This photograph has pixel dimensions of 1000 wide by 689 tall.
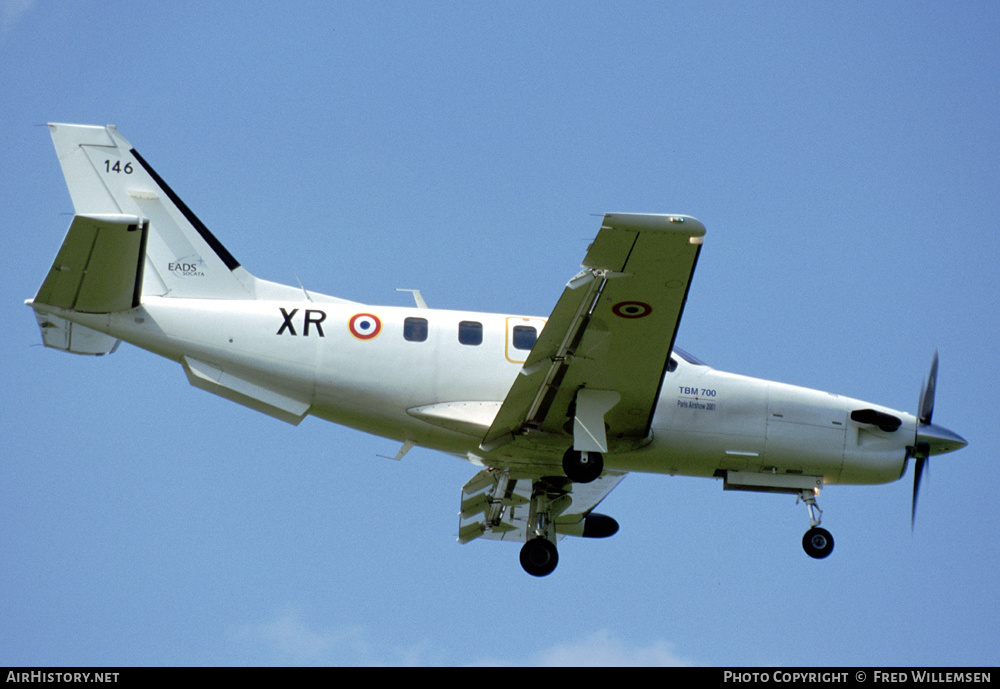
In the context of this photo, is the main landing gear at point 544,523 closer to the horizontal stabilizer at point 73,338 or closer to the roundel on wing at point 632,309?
the roundel on wing at point 632,309

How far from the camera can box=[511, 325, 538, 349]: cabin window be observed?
2095 centimetres

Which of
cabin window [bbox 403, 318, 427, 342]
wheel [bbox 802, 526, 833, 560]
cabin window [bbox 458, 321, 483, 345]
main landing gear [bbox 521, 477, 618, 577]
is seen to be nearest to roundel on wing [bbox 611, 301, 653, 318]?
cabin window [bbox 458, 321, 483, 345]

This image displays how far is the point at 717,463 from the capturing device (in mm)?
21828

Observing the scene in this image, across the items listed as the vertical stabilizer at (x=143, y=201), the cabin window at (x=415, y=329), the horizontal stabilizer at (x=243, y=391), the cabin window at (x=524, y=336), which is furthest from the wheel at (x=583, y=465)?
the vertical stabilizer at (x=143, y=201)

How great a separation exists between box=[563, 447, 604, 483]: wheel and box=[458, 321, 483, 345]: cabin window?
2.69 m

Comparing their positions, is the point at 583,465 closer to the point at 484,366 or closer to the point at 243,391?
the point at 484,366

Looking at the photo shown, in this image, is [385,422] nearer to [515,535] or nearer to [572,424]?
[572,424]

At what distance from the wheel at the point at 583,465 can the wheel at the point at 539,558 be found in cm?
299

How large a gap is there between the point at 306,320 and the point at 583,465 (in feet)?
18.3

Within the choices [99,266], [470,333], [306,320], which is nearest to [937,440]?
[470,333]

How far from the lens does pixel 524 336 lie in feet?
68.8

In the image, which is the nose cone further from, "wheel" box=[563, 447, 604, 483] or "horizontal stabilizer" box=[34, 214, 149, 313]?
"horizontal stabilizer" box=[34, 214, 149, 313]

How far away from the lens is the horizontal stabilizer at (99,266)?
17812 mm
